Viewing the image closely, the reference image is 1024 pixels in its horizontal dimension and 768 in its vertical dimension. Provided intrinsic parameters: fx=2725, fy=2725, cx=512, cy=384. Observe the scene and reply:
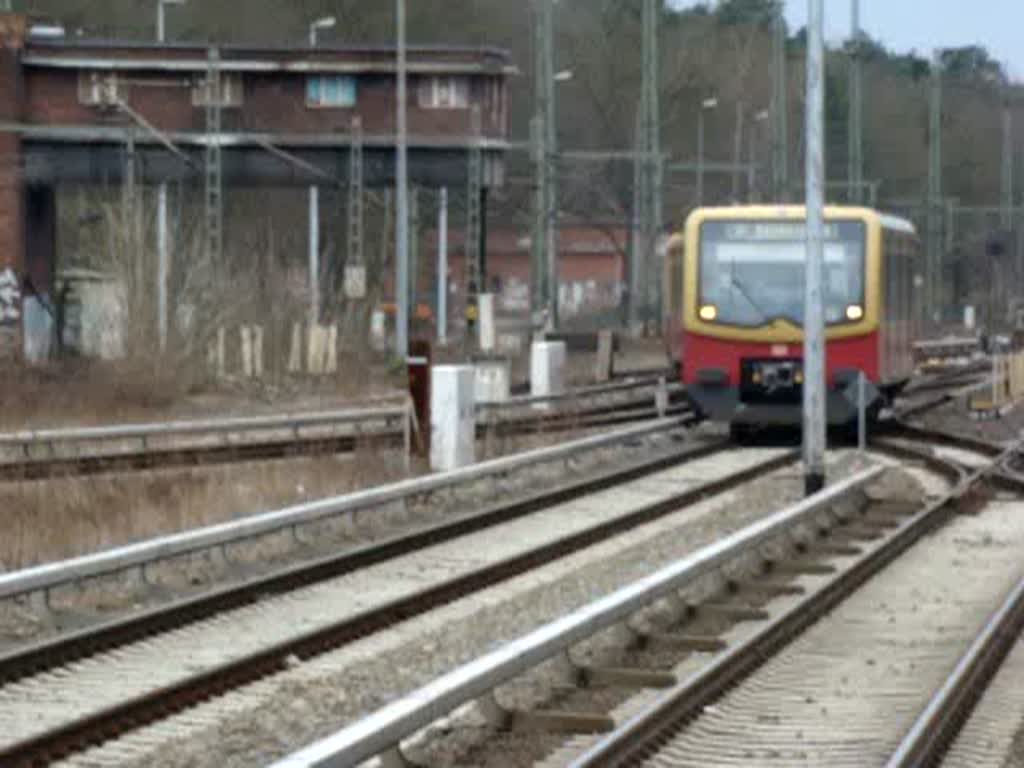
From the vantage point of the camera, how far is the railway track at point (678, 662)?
35.4ft

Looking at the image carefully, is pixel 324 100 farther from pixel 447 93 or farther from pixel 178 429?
pixel 178 429

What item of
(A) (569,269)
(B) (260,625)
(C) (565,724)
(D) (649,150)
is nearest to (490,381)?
A: (B) (260,625)

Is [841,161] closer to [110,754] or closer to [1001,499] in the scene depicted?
[1001,499]

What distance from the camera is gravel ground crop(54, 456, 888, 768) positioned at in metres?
11.3

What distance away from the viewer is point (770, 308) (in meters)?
30.9

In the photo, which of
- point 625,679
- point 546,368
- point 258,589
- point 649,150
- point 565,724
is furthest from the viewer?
point 649,150

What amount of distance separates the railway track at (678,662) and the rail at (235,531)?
3.21m

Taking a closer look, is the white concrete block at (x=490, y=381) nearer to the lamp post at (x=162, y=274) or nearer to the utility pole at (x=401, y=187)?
the utility pole at (x=401, y=187)

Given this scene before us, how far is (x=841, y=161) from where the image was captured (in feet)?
390

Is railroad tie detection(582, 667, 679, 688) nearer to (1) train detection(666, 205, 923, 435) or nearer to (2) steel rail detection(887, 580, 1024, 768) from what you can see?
(2) steel rail detection(887, 580, 1024, 768)

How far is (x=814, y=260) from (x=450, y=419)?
15.1 ft

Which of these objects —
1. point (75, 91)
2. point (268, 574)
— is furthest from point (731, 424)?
point (75, 91)

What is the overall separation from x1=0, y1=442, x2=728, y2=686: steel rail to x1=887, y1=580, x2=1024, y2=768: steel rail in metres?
4.46

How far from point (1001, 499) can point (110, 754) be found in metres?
14.9
